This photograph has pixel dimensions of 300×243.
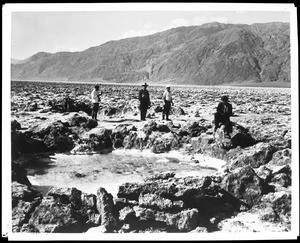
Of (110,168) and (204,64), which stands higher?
(204,64)

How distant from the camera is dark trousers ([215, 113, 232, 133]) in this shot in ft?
31.6

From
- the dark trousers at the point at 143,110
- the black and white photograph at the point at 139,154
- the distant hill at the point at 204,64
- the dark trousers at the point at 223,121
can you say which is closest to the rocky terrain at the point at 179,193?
the black and white photograph at the point at 139,154

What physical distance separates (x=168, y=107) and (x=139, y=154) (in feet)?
7.00

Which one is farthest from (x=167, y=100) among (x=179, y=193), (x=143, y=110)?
(x=179, y=193)

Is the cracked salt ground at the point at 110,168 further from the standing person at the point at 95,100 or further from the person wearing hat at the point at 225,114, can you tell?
the standing person at the point at 95,100

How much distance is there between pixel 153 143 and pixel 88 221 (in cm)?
342

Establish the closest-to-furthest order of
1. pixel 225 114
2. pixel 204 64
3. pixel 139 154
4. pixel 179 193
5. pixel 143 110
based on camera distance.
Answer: pixel 179 193 < pixel 225 114 < pixel 139 154 < pixel 143 110 < pixel 204 64

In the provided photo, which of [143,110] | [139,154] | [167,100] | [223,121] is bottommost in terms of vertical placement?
[139,154]

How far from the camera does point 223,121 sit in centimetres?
973

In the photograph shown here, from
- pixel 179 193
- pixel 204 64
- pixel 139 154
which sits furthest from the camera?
pixel 204 64

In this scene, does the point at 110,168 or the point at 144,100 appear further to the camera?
the point at 144,100

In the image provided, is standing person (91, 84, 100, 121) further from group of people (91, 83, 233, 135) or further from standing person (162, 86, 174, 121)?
standing person (162, 86, 174, 121)

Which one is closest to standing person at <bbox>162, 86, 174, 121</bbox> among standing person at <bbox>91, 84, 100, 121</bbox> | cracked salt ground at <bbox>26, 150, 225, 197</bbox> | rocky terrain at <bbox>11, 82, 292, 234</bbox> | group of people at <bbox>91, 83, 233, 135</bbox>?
group of people at <bbox>91, 83, 233, 135</bbox>

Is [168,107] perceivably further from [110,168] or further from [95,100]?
[110,168]
